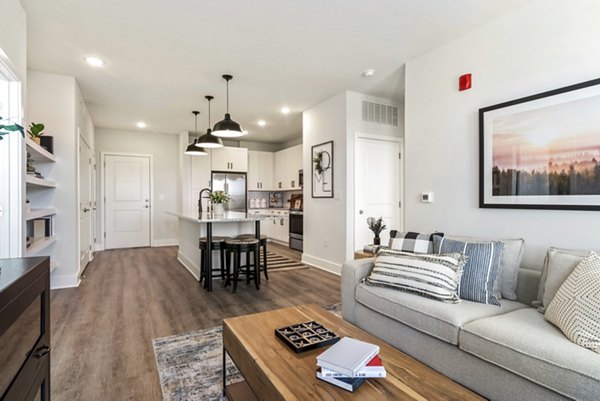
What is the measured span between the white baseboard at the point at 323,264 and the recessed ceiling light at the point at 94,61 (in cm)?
384

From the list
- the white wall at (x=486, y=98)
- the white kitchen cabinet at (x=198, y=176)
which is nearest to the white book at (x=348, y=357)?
the white wall at (x=486, y=98)

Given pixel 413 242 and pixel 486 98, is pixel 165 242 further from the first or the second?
pixel 486 98

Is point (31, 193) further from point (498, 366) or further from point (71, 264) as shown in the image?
point (498, 366)

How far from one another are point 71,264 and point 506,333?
4599 millimetres

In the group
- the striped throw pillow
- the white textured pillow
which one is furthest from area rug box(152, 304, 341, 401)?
the white textured pillow

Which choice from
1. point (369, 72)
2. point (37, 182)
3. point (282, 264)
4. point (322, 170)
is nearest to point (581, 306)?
point (369, 72)

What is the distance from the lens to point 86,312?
3070mm

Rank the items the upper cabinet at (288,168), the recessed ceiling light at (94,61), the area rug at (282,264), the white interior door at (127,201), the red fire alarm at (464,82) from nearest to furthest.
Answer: the red fire alarm at (464,82) → the recessed ceiling light at (94,61) → the area rug at (282,264) → the white interior door at (127,201) → the upper cabinet at (288,168)

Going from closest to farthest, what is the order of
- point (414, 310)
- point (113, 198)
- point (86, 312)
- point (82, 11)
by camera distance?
point (414, 310)
point (82, 11)
point (86, 312)
point (113, 198)

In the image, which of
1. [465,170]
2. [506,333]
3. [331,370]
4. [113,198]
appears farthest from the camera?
[113,198]

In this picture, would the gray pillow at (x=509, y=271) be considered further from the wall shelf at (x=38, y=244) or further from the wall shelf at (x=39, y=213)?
the wall shelf at (x=39, y=213)

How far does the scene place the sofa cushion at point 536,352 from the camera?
1251 millimetres

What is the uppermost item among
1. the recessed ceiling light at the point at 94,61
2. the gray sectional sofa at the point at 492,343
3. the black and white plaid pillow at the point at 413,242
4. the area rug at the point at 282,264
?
the recessed ceiling light at the point at 94,61

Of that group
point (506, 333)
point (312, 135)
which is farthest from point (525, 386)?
point (312, 135)
